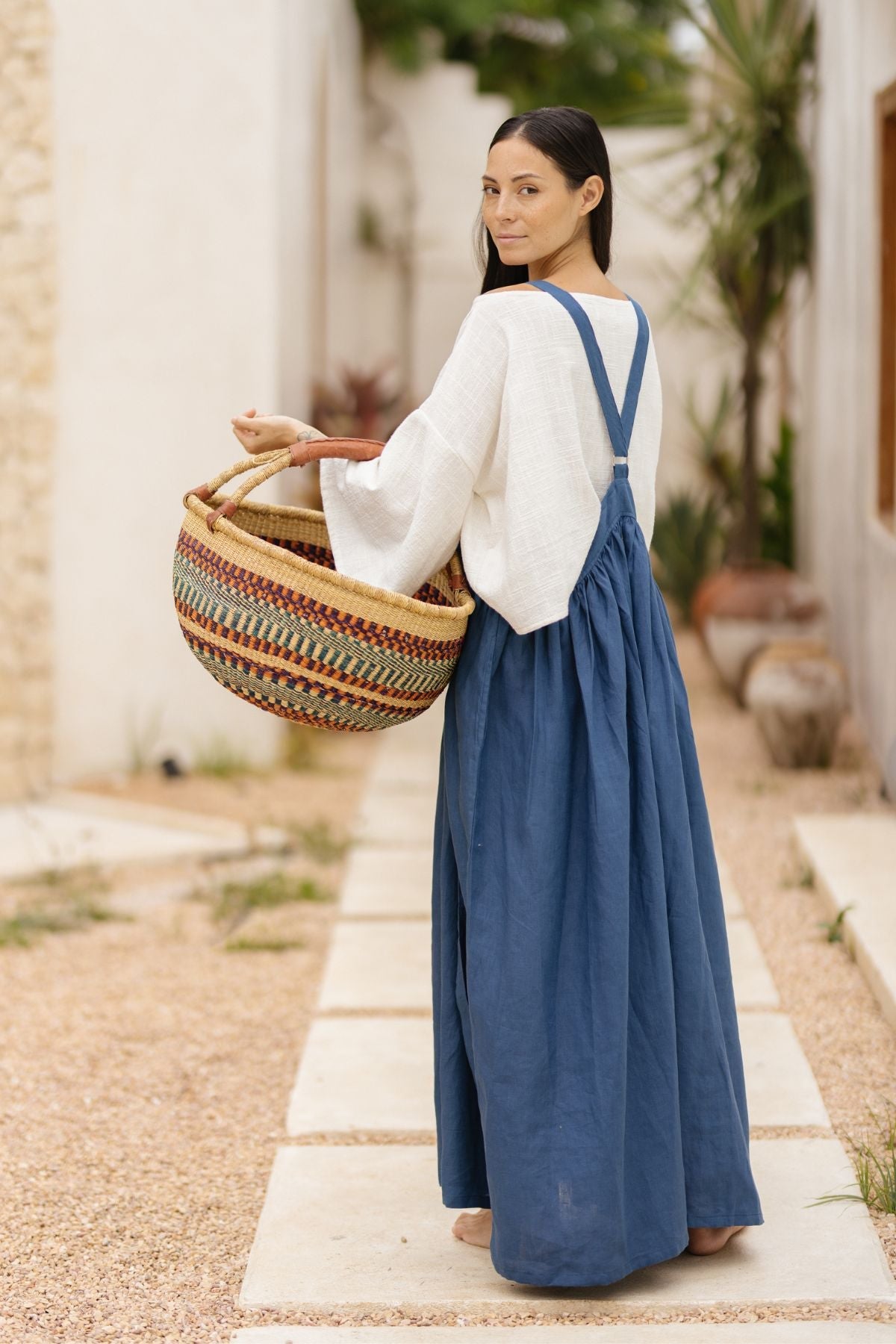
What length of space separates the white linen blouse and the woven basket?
0.07 metres

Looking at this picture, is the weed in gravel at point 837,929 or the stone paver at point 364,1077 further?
the weed in gravel at point 837,929

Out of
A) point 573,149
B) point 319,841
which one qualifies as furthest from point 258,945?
point 573,149

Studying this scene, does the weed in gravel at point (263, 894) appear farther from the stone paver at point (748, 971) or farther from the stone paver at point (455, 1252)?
the stone paver at point (455, 1252)

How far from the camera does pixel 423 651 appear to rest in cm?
214

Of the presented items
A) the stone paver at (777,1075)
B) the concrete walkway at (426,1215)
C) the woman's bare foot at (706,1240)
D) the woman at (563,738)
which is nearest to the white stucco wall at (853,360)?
the stone paver at (777,1075)

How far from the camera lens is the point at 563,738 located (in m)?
2.16

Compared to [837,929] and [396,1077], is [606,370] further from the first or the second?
[837,929]

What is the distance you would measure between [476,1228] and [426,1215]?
A: 137 mm

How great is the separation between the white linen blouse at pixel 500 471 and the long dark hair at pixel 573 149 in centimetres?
14

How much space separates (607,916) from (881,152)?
4545 mm

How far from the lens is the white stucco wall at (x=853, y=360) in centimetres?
589

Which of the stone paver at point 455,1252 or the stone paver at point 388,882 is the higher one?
the stone paver at point 388,882


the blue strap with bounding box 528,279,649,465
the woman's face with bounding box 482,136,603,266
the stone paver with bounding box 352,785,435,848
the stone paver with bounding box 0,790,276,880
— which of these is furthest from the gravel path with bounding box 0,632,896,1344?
the woman's face with bounding box 482,136,603,266

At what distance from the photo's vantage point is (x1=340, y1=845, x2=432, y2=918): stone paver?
4281mm
